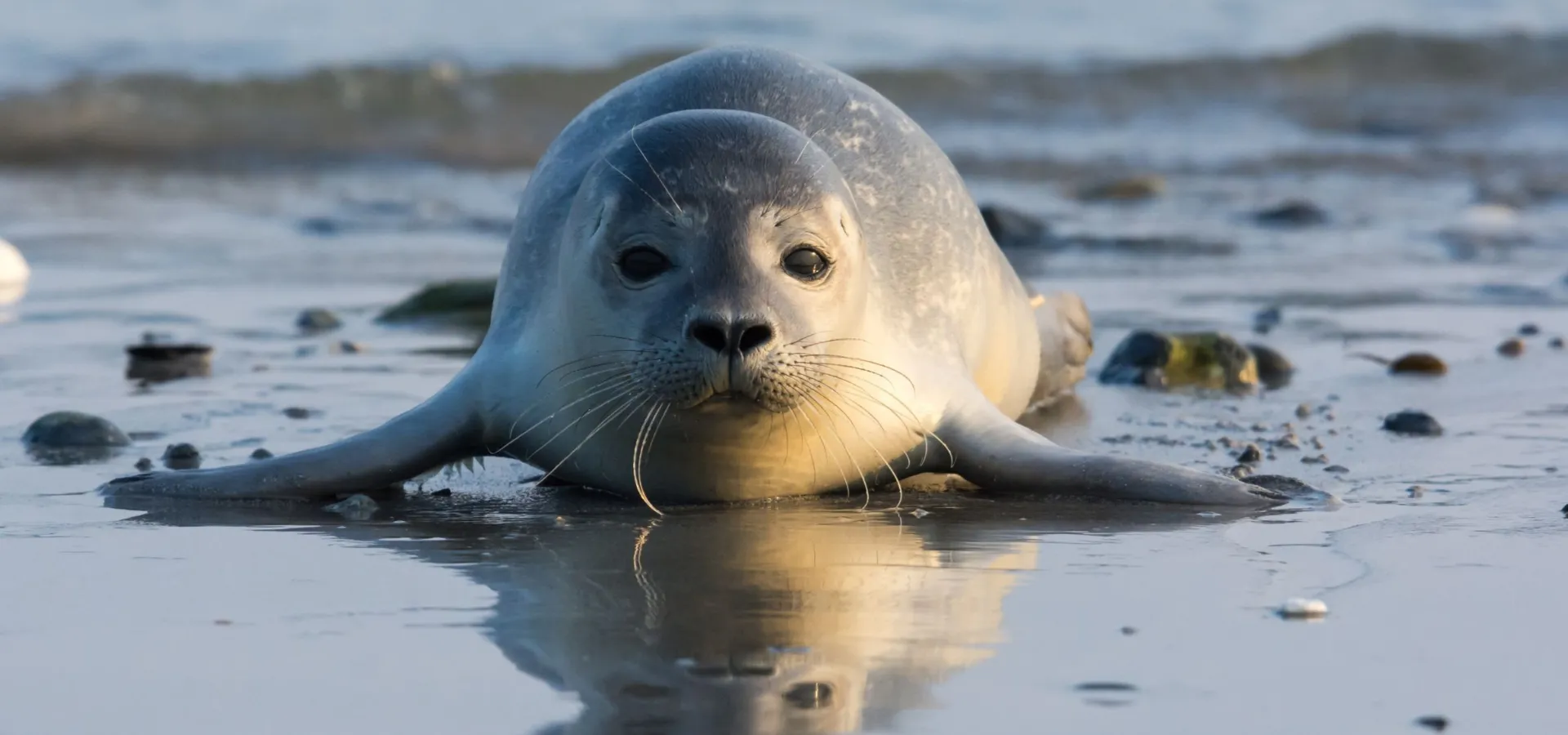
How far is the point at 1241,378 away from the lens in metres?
6.74

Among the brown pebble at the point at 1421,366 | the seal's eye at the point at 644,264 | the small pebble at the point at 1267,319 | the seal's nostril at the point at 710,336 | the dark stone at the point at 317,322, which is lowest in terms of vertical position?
the seal's nostril at the point at 710,336

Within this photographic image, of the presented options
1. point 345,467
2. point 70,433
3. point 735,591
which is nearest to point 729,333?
point 735,591

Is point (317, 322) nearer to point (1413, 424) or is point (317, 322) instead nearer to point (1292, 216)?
point (1413, 424)

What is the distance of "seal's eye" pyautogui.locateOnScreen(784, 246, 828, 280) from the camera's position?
14.9ft

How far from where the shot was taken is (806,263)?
4.58m

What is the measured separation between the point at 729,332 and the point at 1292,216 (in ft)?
27.0

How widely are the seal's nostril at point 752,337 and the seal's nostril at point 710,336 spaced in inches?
1.1

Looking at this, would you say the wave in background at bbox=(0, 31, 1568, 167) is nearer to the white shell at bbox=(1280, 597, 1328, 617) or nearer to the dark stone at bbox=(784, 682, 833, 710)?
the white shell at bbox=(1280, 597, 1328, 617)

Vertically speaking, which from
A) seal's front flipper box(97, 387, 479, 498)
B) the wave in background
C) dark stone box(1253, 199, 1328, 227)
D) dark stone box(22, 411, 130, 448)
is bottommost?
seal's front flipper box(97, 387, 479, 498)

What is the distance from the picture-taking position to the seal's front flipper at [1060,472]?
4.73 metres

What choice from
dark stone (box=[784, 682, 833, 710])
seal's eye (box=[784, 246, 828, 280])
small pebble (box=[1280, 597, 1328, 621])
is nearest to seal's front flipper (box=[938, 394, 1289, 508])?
seal's eye (box=[784, 246, 828, 280])

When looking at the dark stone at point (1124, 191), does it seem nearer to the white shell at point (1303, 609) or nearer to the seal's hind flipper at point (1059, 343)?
the seal's hind flipper at point (1059, 343)

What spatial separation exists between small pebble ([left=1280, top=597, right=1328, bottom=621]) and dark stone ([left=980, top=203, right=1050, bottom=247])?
693cm

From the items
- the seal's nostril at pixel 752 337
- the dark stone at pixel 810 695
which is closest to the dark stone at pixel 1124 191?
the seal's nostril at pixel 752 337
